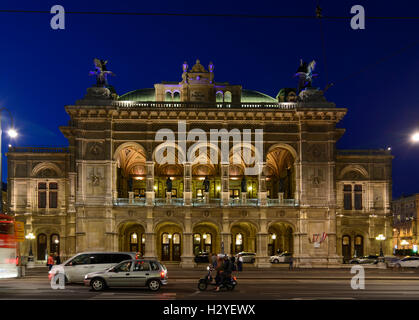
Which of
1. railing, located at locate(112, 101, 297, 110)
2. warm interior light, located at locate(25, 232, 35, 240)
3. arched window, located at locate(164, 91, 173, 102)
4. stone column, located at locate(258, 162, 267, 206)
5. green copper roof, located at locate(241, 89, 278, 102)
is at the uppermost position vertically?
green copper roof, located at locate(241, 89, 278, 102)

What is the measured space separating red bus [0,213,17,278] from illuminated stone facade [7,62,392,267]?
25493mm

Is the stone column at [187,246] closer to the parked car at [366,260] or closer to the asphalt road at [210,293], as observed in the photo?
the parked car at [366,260]

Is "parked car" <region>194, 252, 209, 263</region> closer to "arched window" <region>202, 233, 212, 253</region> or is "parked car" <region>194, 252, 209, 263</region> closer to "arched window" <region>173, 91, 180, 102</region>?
"arched window" <region>202, 233, 212, 253</region>

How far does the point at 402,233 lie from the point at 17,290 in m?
102

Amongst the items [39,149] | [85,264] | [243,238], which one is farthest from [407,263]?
[39,149]

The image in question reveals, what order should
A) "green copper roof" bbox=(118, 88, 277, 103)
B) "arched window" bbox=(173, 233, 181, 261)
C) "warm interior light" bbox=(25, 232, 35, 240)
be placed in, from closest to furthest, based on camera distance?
"warm interior light" bbox=(25, 232, 35, 240), "arched window" bbox=(173, 233, 181, 261), "green copper roof" bbox=(118, 88, 277, 103)

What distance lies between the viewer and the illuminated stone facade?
54688 millimetres

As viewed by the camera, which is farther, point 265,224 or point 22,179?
point 22,179

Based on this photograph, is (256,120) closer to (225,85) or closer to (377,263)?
(225,85)

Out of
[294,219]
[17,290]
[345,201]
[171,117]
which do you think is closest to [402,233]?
[345,201]

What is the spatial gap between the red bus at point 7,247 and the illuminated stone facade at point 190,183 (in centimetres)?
2549

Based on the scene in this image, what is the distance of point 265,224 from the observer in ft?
182

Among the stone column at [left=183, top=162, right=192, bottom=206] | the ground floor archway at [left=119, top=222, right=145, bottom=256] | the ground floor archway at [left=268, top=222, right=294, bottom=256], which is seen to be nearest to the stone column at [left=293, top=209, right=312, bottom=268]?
the ground floor archway at [left=268, top=222, right=294, bottom=256]
